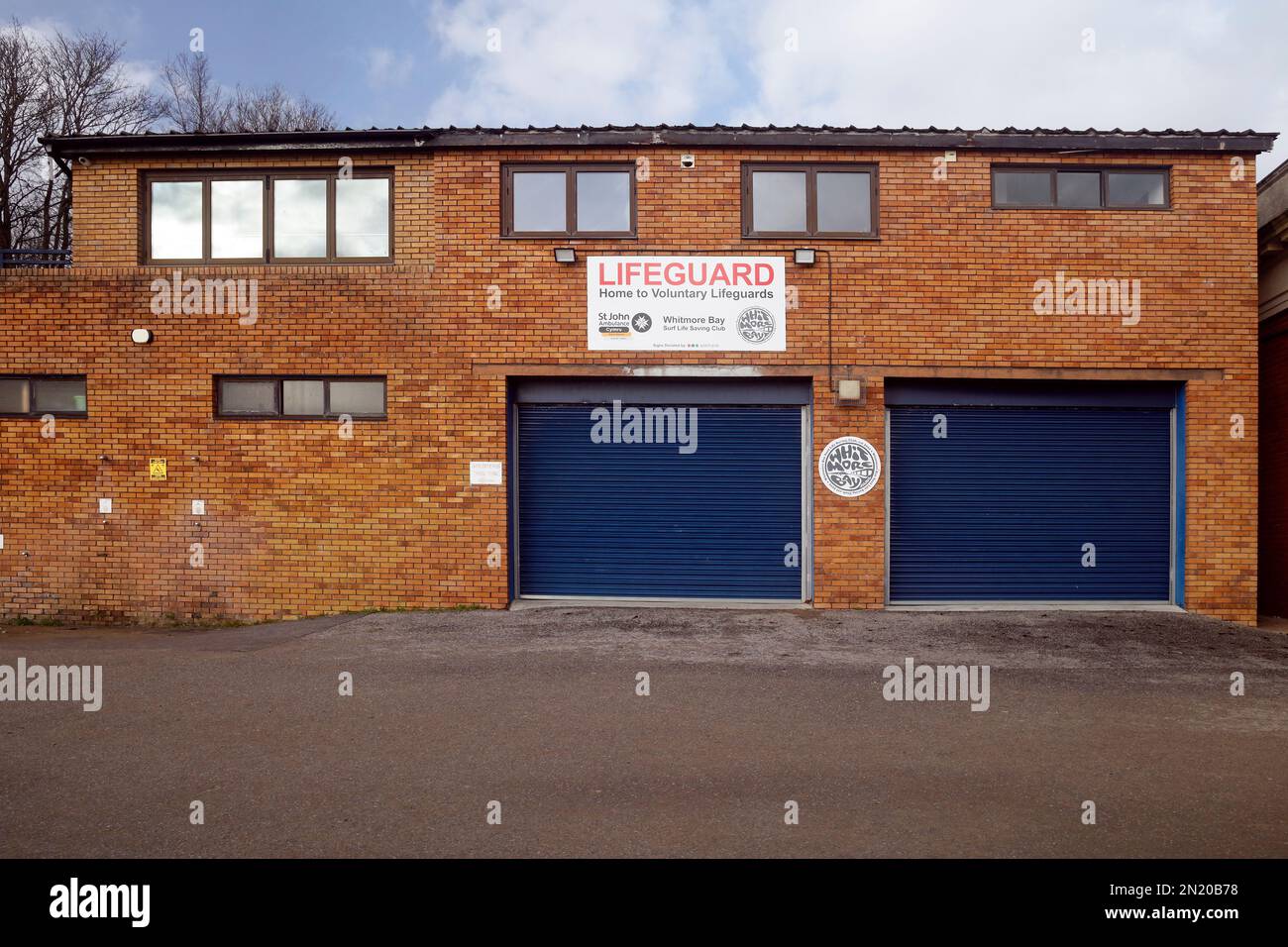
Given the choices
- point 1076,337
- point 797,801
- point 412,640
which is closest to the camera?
point 797,801

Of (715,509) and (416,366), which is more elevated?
(416,366)

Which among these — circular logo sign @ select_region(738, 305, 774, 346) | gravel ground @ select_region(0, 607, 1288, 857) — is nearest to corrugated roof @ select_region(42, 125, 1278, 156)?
circular logo sign @ select_region(738, 305, 774, 346)

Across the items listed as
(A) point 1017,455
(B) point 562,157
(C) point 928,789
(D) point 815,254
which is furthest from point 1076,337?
(C) point 928,789

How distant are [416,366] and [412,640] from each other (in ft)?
12.3

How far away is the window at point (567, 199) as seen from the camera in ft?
38.3

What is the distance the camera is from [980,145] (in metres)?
11.5

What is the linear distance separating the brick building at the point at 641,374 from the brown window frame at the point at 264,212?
2.0 inches

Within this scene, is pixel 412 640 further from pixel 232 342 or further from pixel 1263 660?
pixel 1263 660

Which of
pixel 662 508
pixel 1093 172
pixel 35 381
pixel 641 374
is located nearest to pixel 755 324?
pixel 641 374

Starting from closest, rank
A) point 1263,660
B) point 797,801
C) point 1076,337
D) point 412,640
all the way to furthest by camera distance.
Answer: point 797,801
point 1263,660
point 412,640
point 1076,337

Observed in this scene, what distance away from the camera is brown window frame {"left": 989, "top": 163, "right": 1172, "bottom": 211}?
11578 mm

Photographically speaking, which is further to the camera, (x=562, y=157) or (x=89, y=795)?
(x=562, y=157)

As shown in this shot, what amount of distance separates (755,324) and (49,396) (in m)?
9.55

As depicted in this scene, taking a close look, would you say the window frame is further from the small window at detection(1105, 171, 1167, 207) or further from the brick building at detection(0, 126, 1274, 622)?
the small window at detection(1105, 171, 1167, 207)
